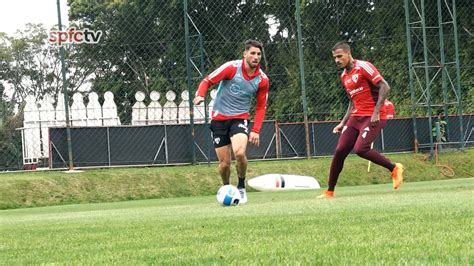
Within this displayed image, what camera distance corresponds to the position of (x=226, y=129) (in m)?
14.0

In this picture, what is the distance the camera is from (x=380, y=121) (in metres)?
14.5

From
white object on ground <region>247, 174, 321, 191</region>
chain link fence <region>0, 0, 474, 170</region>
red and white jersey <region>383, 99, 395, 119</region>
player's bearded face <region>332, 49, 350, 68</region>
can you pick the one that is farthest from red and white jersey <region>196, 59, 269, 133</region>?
chain link fence <region>0, 0, 474, 170</region>

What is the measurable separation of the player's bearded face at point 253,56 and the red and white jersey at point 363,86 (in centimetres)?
161

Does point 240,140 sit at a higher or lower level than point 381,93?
lower

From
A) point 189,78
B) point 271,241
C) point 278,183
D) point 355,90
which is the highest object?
point 189,78

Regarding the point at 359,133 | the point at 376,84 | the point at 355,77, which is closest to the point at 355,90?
the point at 355,77

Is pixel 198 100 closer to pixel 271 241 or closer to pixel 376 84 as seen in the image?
pixel 376 84

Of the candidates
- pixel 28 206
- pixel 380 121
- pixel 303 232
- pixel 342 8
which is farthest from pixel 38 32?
pixel 303 232

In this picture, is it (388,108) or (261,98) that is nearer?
(261,98)

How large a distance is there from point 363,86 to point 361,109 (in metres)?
0.39

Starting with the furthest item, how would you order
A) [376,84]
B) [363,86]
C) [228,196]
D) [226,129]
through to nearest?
[363,86], [376,84], [226,129], [228,196]

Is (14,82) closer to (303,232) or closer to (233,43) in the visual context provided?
(233,43)

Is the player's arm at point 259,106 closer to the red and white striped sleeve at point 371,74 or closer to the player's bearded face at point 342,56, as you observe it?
the player's bearded face at point 342,56

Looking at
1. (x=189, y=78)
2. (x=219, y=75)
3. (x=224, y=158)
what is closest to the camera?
(x=219, y=75)
